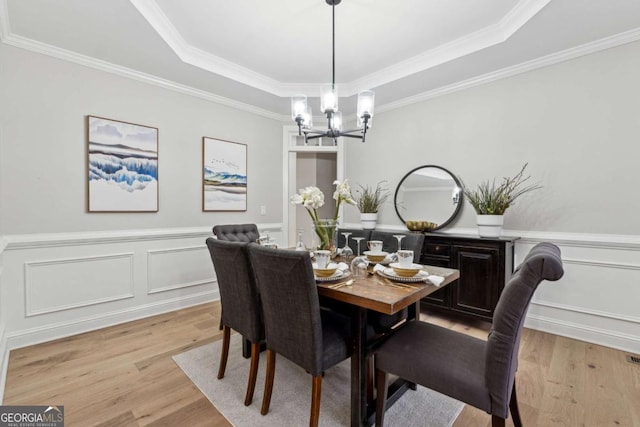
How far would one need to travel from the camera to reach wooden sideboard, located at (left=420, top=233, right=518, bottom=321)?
270cm

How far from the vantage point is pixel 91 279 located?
9.28ft

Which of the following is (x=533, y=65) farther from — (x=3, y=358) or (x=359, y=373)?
(x=3, y=358)

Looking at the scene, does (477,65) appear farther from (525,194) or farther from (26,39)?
(26,39)

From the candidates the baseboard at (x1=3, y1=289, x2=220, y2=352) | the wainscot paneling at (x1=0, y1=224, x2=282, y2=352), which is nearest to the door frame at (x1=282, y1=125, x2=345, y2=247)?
the wainscot paneling at (x1=0, y1=224, x2=282, y2=352)

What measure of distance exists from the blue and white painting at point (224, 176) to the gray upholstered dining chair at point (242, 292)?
1.99 meters

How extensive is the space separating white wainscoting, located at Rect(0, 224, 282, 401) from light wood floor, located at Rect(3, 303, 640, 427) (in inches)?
7.2

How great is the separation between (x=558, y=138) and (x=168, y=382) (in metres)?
3.93

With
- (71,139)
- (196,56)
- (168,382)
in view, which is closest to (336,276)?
(168,382)

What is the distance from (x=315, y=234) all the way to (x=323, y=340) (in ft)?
Result: 2.69

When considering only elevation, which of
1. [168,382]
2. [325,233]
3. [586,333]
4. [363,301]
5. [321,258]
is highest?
[325,233]

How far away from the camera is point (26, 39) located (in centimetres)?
244

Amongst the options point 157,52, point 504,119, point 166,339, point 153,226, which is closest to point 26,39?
point 157,52

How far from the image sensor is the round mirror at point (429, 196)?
343 centimetres

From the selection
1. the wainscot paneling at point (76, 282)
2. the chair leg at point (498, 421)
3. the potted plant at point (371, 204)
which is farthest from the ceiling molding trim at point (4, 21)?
the chair leg at point (498, 421)
